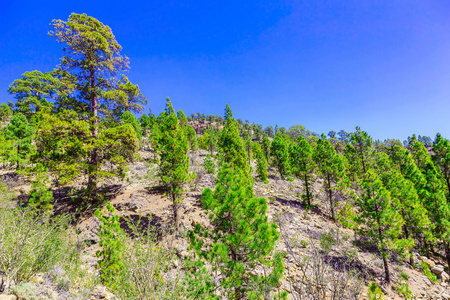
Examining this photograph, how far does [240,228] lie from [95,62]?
598 inches

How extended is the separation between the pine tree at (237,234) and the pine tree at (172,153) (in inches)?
230

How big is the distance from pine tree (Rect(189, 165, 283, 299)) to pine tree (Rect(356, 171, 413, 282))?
977cm

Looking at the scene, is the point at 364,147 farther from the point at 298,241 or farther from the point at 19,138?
→ the point at 19,138

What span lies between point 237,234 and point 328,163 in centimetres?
1709

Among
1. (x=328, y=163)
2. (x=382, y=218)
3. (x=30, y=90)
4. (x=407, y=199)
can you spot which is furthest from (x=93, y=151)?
(x=30, y=90)

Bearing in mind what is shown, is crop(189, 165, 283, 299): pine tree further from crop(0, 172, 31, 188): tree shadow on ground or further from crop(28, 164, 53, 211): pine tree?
crop(0, 172, 31, 188): tree shadow on ground

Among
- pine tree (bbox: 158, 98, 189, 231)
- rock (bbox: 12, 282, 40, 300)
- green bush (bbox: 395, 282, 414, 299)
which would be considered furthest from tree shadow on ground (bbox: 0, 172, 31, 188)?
green bush (bbox: 395, 282, 414, 299)

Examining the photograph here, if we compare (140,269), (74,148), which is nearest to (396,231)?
(140,269)

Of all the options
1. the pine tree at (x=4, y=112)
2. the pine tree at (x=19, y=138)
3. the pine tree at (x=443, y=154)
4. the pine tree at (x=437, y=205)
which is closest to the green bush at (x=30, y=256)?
the pine tree at (x=437, y=205)

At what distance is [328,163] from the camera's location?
767 inches

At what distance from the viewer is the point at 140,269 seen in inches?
170

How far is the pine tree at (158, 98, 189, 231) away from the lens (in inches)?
486

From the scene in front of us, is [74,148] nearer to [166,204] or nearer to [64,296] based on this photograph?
[166,204]

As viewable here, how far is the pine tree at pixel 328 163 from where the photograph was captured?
62.5 ft
